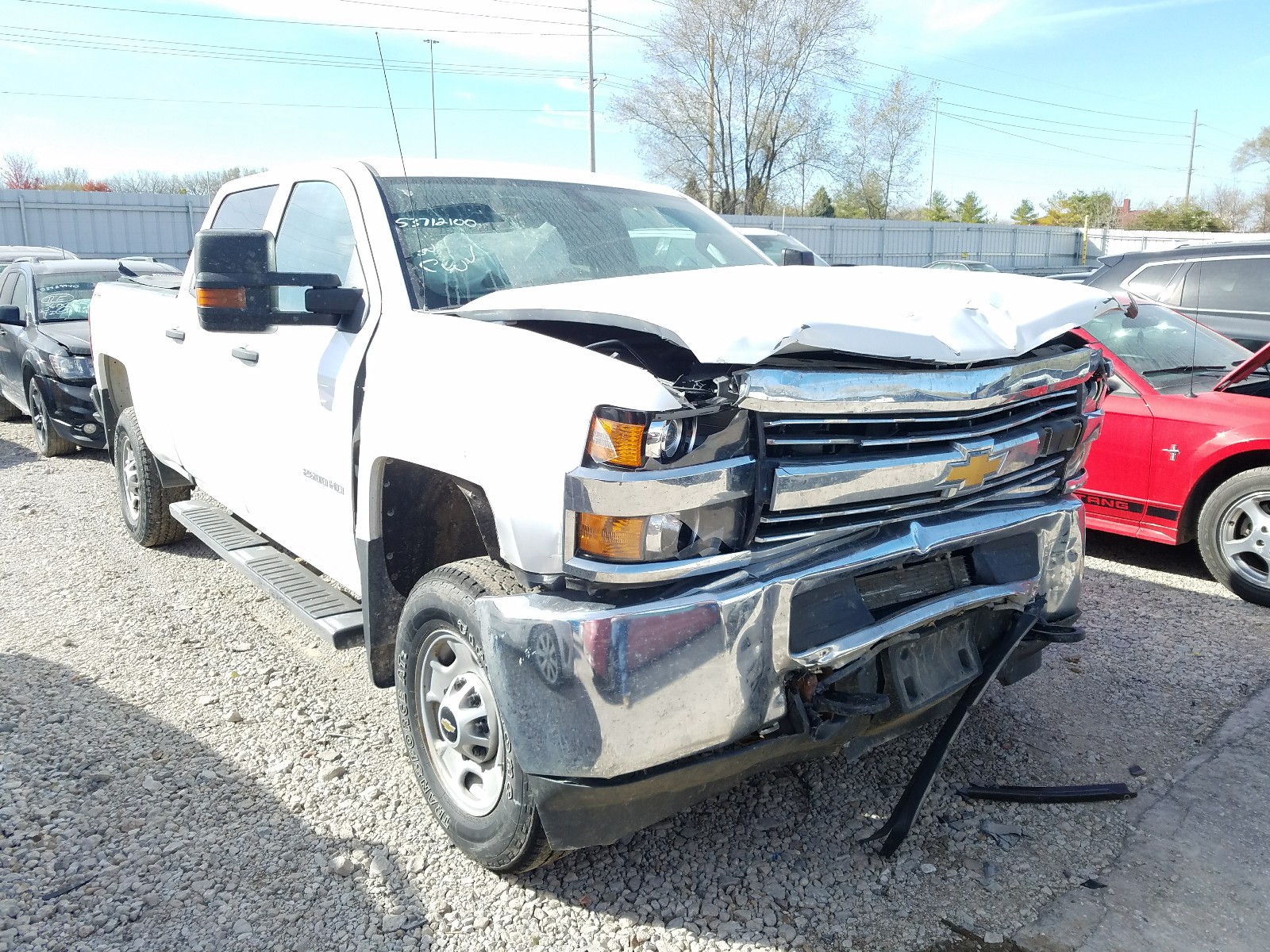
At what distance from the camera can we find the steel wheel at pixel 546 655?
2293 millimetres

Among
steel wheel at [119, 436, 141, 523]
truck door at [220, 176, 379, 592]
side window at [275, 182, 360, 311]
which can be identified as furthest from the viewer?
steel wheel at [119, 436, 141, 523]

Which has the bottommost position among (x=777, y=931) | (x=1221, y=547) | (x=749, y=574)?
(x=777, y=931)

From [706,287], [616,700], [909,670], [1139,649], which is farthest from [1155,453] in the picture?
[616,700]

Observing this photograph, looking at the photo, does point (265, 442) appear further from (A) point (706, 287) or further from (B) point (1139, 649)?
(B) point (1139, 649)

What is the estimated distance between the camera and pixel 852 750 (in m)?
2.81

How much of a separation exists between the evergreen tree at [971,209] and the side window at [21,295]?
231 feet

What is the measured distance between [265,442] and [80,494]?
4.75m

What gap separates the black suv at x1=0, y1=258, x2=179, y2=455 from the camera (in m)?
8.59

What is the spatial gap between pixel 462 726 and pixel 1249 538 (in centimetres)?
437

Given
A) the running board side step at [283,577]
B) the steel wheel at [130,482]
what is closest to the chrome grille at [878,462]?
the running board side step at [283,577]

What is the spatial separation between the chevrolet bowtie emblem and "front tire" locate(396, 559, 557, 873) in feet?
4.06

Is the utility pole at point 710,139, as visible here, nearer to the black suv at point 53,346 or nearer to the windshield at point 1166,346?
the black suv at point 53,346

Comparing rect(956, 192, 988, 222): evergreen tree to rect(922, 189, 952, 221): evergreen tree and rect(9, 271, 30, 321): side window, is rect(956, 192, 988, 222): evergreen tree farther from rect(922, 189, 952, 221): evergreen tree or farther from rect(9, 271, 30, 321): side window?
rect(9, 271, 30, 321): side window

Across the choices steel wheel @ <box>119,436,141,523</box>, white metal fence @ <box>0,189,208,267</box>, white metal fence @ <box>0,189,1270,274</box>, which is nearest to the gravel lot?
steel wheel @ <box>119,436,141,523</box>
